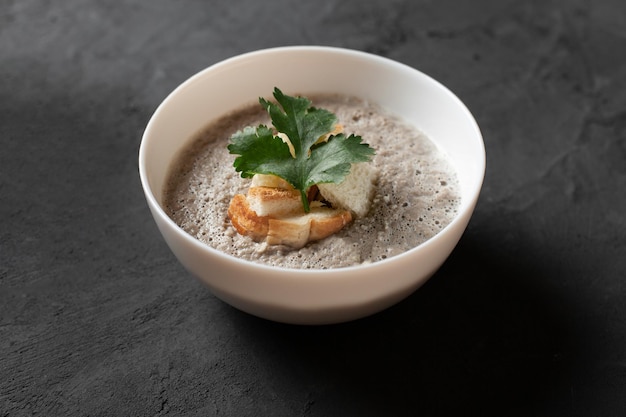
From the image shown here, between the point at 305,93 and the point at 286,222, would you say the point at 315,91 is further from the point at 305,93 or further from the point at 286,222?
the point at 286,222

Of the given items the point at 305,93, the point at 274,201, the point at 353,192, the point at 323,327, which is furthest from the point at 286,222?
the point at 305,93

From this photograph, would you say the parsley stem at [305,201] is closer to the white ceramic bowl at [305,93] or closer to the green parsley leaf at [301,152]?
the green parsley leaf at [301,152]

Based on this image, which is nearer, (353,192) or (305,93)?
(353,192)

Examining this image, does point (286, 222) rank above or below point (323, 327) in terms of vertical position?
above

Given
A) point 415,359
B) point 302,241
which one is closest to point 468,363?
point 415,359

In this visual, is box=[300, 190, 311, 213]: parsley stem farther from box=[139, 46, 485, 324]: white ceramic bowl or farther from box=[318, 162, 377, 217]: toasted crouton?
box=[139, 46, 485, 324]: white ceramic bowl

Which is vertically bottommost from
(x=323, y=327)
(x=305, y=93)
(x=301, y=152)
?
(x=323, y=327)
